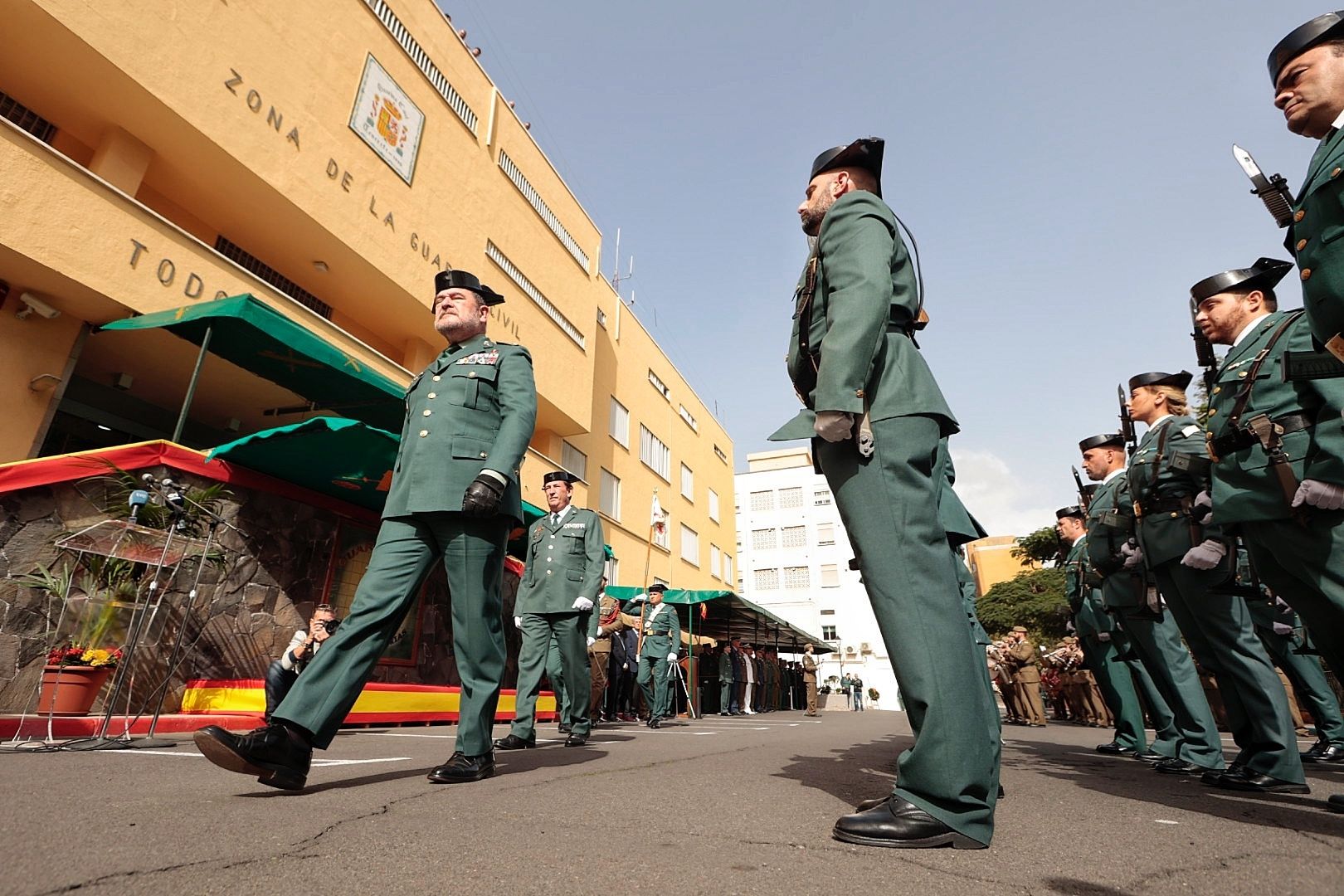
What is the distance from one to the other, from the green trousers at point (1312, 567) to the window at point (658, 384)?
24.3 metres

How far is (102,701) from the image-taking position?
5.65m

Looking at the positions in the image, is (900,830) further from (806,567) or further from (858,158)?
(806,567)

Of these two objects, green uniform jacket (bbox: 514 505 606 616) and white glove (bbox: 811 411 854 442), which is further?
green uniform jacket (bbox: 514 505 606 616)

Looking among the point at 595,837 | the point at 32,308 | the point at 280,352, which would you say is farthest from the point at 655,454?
the point at 595,837

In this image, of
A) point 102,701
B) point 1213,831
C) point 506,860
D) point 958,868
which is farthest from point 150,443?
point 1213,831

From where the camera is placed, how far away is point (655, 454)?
87.2 feet

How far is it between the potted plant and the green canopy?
8892 millimetres

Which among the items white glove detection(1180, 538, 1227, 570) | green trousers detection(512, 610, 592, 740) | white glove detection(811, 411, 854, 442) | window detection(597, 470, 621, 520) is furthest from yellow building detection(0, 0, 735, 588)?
white glove detection(1180, 538, 1227, 570)

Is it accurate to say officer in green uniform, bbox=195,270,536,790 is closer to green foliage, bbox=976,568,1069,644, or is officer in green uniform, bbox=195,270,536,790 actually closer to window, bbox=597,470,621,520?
window, bbox=597,470,621,520

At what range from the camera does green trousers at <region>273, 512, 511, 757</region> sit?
2.80m

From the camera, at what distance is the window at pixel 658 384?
27.0 meters

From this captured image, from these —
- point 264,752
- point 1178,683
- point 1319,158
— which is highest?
point 1319,158

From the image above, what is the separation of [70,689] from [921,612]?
596 cm

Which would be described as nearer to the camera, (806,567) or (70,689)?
(70,689)
